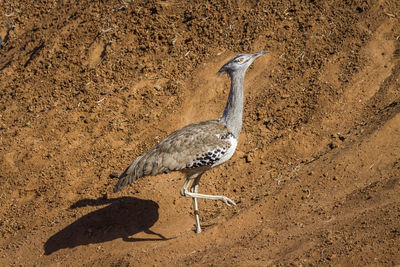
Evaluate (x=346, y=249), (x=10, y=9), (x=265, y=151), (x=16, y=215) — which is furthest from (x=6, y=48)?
(x=346, y=249)

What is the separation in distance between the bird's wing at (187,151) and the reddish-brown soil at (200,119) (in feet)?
3.43

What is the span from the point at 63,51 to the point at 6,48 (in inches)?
106

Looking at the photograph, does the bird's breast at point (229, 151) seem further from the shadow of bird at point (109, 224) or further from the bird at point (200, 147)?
the shadow of bird at point (109, 224)

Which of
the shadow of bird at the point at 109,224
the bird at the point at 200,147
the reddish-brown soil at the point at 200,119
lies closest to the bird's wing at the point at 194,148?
the bird at the point at 200,147

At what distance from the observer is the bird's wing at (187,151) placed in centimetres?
578

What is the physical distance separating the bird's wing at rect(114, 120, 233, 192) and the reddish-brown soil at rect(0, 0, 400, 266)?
1047 mm

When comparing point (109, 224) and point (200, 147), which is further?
point (109, 224)

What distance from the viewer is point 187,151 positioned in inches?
231

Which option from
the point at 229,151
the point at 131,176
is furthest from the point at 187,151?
the point at 131,176

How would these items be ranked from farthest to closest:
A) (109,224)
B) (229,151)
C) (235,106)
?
(109,224)
(235,106)
(229,151)

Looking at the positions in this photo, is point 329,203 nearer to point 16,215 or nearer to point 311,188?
point 311,188

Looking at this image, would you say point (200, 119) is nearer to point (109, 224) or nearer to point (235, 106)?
point (235, 106)

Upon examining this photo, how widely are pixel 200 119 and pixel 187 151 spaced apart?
7.88ft

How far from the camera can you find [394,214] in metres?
4.71
